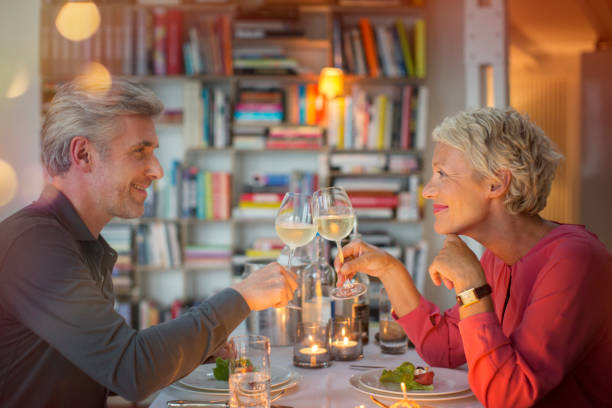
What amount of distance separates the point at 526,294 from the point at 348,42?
3.15 metres

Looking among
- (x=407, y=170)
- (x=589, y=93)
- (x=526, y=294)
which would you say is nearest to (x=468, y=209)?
(x=526, y=294)

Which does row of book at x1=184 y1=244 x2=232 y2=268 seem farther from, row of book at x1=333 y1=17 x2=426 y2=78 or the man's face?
the man's face

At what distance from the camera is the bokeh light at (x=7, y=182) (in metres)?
4.25

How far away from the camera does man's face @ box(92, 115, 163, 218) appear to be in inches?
54.7

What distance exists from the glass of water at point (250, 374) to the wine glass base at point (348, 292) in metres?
0.32

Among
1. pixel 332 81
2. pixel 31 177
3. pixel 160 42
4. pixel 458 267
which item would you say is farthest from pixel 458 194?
pixel 31 177

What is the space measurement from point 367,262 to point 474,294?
1.38 feet

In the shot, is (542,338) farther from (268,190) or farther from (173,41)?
(173,41)

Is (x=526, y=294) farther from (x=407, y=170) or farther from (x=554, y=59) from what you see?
(x=554, y=59)

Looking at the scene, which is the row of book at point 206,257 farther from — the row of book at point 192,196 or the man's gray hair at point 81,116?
the man's gray hair at point 81,116

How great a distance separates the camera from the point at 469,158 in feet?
4.65

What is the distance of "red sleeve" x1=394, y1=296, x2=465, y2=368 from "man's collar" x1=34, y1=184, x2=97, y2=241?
0.79 meters

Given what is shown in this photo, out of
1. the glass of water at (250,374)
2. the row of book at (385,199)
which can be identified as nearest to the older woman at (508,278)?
the glass of water at (250,374)

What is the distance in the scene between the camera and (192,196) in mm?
4227
